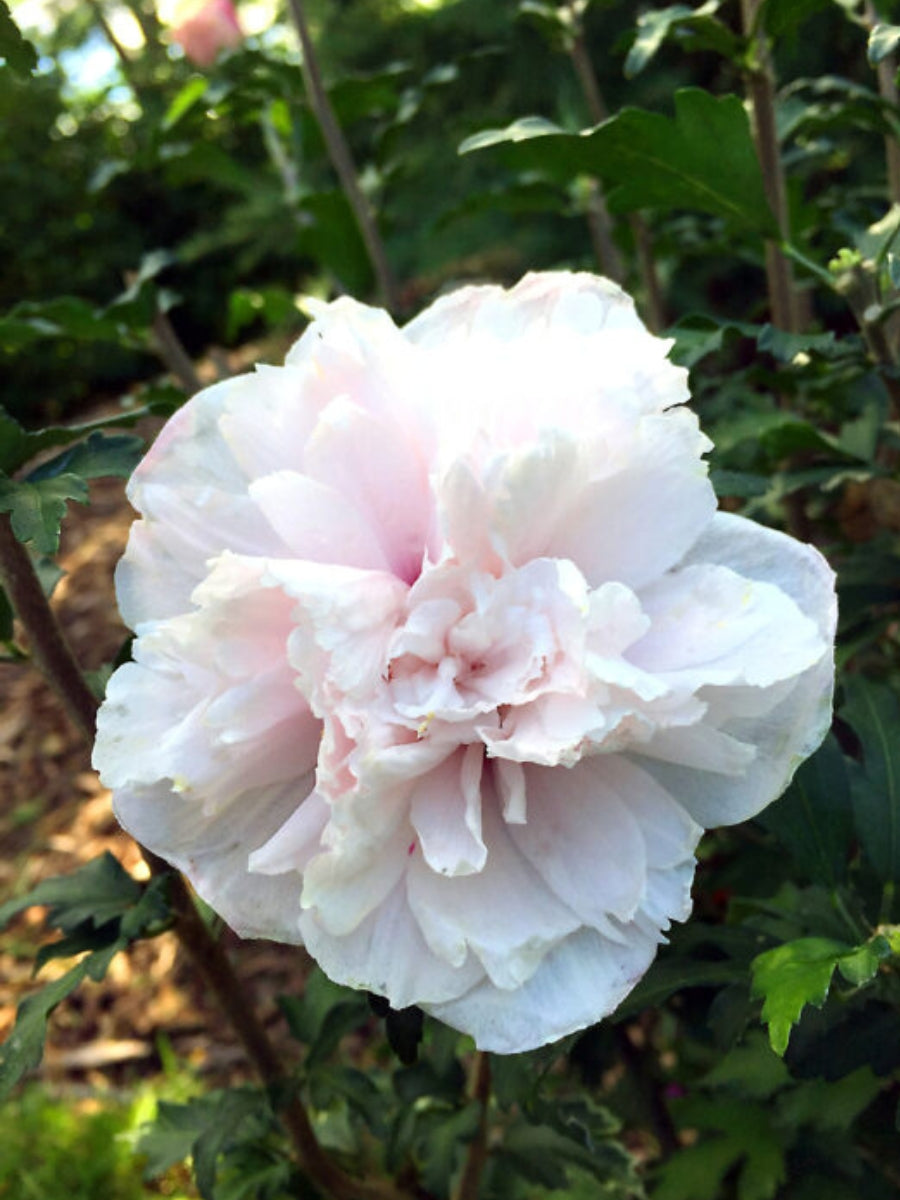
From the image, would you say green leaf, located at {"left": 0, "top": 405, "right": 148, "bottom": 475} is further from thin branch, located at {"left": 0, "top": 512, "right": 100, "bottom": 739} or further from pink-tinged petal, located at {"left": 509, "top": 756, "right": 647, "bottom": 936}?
pink-tinged petal, located at {"left": 509, "top": 756, "right": 647, "bottom": 936}

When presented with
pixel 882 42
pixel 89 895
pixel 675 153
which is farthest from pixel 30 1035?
pixel 882 42

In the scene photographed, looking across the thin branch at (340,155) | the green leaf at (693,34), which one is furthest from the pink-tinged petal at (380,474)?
the thin branch at (340,155)

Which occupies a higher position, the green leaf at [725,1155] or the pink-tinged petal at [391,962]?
the pink-tinged petal at [391,962]

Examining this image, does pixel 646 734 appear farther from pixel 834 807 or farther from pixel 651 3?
pixel 651 3

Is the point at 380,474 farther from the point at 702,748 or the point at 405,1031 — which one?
the point at 405,1031

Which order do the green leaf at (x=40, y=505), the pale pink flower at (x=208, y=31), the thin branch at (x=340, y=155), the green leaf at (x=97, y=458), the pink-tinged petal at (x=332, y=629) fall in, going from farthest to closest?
1. the pale pink flower at (x=208, y=31)
2. the thin branch at (x=340, y=155)
3. the green leaf at (x=97, y=458)
4. the green leaf at (x=40, y=505)
5. the pink-tinged petal at (x=332, y=629)

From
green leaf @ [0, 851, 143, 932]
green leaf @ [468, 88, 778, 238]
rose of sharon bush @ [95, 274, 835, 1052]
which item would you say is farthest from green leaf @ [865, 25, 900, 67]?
green leaf @ [0, 851, 143, 932]

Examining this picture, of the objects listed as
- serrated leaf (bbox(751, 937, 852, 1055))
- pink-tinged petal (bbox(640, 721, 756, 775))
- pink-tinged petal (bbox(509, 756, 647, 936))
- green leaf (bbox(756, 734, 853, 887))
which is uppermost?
pink-tinged petal (bbox(640, 721, 756, 775))

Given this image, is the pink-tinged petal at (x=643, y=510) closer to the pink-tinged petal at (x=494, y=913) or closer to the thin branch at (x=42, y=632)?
the pink-tinged petal at (x=494, y=913)
